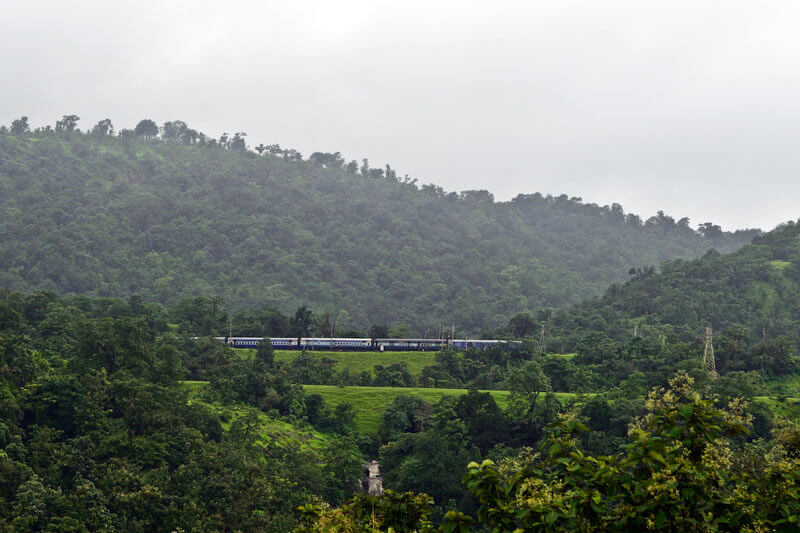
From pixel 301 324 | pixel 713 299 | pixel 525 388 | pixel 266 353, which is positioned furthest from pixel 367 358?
pixel 713 299

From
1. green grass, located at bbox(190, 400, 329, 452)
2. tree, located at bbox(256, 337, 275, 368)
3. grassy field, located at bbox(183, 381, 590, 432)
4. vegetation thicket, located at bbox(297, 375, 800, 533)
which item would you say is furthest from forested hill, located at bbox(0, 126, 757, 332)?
vegetation thicket, located at bbox(297, 375, 800, 533)

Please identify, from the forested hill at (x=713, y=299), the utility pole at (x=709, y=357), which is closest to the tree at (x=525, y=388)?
the utility pole at (x=709, y=357)

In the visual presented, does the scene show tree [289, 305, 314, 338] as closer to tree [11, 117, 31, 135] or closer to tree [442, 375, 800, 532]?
tree [442, 375, 800, 532]

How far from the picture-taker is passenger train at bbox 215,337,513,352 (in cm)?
7044

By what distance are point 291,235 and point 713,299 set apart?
79.5 metres

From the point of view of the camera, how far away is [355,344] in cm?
7481

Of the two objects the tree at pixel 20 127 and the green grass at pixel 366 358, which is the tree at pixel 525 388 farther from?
the tree at pixel 20 127

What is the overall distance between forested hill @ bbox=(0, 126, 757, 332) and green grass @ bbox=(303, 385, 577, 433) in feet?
197

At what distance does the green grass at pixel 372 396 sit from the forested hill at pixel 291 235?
60194 millimetres

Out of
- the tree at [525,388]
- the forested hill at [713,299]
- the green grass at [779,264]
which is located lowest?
the tree at [525,388]

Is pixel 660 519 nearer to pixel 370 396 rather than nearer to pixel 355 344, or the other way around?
pixel 370 396

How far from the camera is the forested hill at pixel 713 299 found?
86312 mm

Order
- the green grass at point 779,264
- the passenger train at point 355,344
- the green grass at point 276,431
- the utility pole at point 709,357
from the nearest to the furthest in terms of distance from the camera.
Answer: the green grass at point 276,431, the utility pole at point 709,357, the passenger train at point 355,344, the green grass at point 779,264

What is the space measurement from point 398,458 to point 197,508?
15.5 metres
